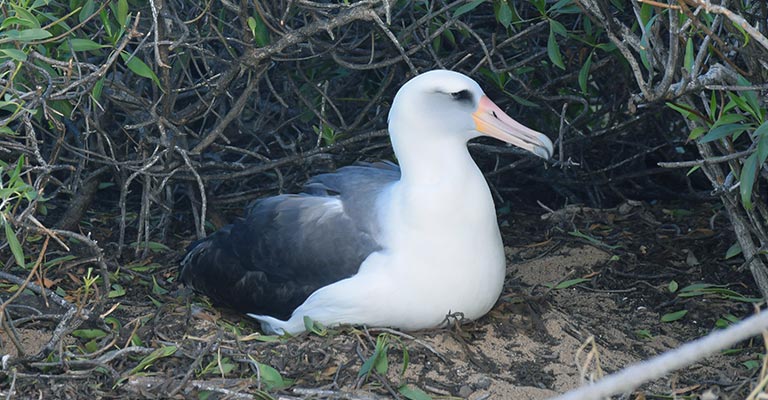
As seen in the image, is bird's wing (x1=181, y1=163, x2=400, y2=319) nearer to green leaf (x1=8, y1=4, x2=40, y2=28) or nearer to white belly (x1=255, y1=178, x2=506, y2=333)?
white belly (x1=255, y1=178, x2=506, y2=333)

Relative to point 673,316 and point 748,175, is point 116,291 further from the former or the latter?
point 748,175

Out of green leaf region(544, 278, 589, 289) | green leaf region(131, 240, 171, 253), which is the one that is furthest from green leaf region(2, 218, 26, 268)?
green leaf region(544, 278, 589, 289)

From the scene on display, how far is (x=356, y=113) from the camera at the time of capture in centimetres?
593

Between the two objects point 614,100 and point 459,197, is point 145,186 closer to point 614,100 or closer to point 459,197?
point 459,197

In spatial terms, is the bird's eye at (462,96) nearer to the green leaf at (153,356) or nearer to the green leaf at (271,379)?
the green leaf at (271,379)

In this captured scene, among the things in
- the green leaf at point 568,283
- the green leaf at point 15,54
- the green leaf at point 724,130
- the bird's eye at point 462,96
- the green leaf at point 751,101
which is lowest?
the green leaf at point 568,283

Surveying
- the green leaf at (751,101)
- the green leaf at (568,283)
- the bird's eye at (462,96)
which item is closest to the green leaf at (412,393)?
the bird's eye at (462,96)

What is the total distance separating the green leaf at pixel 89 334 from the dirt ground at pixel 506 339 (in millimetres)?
30

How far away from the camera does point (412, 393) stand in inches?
156

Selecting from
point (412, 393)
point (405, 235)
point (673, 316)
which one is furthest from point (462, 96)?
point (673, 316)

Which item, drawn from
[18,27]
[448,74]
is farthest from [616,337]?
[18,27]

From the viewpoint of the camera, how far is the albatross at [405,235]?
4375 millimetres

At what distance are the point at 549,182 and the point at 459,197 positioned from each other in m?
1.81

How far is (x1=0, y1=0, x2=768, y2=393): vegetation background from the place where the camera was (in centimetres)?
415
